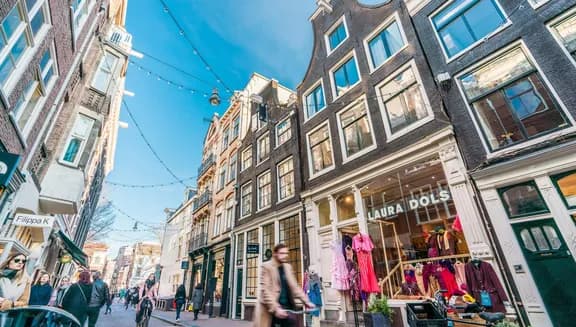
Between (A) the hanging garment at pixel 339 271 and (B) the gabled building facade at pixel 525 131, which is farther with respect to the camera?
(A) the hanging garment at pixel 339 271

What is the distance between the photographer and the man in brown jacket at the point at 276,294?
335 cm

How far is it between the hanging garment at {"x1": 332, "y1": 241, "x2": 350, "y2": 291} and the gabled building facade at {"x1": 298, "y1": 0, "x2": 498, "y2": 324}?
4cm

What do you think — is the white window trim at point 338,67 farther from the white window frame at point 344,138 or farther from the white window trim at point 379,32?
the white window frame at point 344,138

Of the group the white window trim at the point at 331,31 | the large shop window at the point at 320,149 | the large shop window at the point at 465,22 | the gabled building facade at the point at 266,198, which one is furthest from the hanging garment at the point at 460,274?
the white window trim at the point at 331,31

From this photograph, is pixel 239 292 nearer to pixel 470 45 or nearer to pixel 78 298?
pixel 78 298

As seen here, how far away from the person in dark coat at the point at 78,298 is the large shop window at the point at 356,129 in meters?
9.03

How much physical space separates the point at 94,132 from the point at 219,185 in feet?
37.4

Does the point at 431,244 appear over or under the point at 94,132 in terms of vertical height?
under

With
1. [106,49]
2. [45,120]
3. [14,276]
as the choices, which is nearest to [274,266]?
[14,276]

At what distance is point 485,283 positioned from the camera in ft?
18.2

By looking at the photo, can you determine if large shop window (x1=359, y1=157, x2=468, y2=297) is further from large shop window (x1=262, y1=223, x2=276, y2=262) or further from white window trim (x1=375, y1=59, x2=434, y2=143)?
large shop window (x1=262, y1=223, x2=276, y2=262)

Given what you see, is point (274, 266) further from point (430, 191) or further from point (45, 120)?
point (45, 120)

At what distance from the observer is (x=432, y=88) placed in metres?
7.92

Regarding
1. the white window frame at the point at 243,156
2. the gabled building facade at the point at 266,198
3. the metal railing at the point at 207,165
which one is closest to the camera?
the gabled building facade at the point at 266,198
